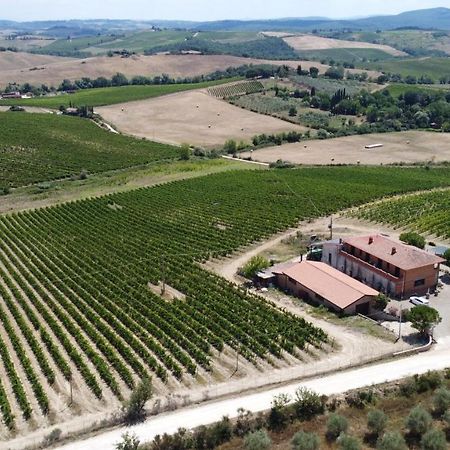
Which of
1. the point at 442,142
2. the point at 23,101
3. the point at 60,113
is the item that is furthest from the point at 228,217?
the point at 23,101

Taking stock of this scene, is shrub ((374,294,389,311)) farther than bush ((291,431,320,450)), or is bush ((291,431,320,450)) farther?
shrub ((374,294,389,311))

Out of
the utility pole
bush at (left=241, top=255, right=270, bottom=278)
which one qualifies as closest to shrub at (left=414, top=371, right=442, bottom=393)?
bush at (left=241, top=255, right=270, bottom=278)

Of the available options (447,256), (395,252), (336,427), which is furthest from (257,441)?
(447,256)

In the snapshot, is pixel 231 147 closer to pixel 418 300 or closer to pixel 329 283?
pixel 329 283

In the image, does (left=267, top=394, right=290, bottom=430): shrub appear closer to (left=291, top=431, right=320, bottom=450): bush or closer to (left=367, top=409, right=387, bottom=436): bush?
(left=291, top=431, right=320, bottom=450): bush

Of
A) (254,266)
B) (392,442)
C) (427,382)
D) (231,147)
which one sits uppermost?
(392,442)

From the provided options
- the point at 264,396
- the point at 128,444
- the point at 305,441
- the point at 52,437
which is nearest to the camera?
the point at 305,441

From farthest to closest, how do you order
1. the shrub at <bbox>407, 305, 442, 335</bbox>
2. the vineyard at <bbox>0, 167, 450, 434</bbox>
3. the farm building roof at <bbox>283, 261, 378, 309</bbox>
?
the farm building roof at <bbox>283, 261, 378, 309</bbox>, the shrub at <bbox>407, 305, 442, 335</bbox>, the vineyard at <bbox>0, 167, 450, 434</bbox>

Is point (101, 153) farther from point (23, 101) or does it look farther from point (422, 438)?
point (422, 438)
